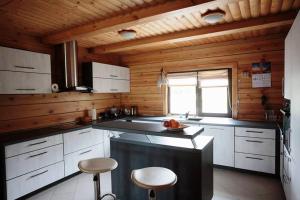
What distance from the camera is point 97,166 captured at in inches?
78.5

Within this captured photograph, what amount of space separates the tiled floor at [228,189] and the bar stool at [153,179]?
135 cm

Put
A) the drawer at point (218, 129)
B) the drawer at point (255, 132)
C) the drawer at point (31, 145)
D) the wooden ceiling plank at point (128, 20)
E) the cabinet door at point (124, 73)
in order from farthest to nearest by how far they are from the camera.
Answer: the cabinet door at point (124, 73)
the drawer at point (218, 129)
the drawer at point (255, 132)
the drawer at point (31, 145)
the wooden ceiling plank at point (128, 20)

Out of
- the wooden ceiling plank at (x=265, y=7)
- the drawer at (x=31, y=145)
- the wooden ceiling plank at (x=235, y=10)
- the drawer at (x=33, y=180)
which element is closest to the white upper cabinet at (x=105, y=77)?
the drawer at (x=31, y=145)

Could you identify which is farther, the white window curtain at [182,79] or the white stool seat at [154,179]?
the white window curtain at [182,79]

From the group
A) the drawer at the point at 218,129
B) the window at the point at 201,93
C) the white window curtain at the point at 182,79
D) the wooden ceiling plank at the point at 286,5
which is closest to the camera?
the wooden ceiling plank at the point at 286,5

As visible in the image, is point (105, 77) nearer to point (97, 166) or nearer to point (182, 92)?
point (182, 92)

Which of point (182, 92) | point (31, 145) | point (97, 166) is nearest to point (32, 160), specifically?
point (31, 145)

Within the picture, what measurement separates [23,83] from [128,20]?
179 cm

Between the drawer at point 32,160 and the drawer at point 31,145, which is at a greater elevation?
the drawer at point 31,145

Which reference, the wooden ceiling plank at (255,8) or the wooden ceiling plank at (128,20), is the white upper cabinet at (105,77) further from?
the wooden ceiling plank at (255,8)

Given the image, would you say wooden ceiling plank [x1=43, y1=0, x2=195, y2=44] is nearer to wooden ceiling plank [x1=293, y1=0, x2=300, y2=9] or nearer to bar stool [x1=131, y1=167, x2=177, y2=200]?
wooden ceiling plank [x1=293, y1=0, x2=300, y2=9]

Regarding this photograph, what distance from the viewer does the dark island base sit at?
2.06m

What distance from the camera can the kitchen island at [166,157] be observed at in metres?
2.04

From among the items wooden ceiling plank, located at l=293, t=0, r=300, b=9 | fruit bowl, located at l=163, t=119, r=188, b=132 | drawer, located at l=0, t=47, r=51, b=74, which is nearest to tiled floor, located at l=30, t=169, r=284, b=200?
fruit bowl, located at l=163, t=119, r=188, b=132
